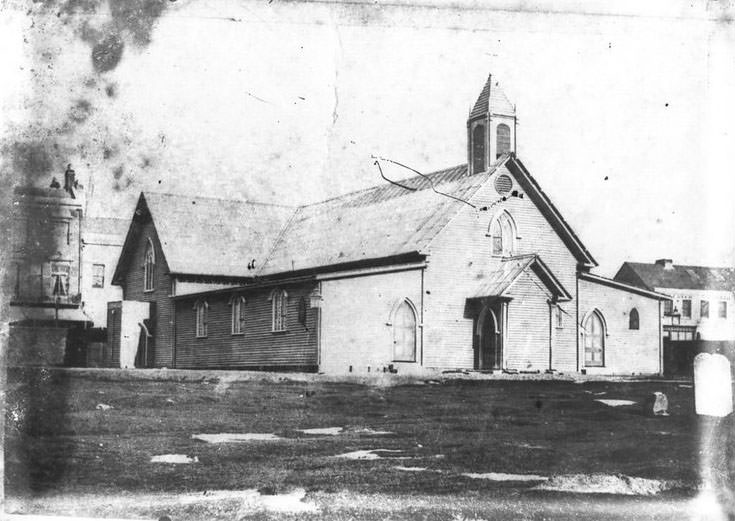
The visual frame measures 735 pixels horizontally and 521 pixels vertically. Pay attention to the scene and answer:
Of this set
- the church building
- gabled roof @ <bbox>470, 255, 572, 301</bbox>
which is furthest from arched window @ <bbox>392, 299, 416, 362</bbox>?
gabled roof @ <bbox>470, 255, 572, 301</bbox>

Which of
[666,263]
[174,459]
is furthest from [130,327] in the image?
[666,263]

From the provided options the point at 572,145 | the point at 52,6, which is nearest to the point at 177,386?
the point at 52,6

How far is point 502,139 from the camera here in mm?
18359

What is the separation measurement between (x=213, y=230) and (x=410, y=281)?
14.0 feet

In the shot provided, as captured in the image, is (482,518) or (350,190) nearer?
(482,518)

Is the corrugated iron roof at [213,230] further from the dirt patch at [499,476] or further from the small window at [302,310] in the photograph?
the dirt patch at [499,476]

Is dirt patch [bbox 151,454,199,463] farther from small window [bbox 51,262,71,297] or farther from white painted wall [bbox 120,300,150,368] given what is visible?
white painted wall [bbox 120,300,150,368]

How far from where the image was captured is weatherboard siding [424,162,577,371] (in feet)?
63.4

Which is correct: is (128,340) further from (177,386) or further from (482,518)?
(482,518)

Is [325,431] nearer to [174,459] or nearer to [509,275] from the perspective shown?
[174,459]

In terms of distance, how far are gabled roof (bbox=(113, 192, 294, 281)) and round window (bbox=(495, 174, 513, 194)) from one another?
→ 4.10 metres

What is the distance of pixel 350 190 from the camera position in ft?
57.7

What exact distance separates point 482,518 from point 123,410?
20.7ft

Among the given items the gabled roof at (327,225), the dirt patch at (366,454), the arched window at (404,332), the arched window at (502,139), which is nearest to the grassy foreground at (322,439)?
the dirt patch at (366,454)
